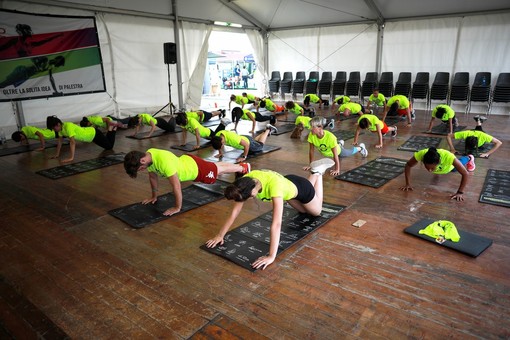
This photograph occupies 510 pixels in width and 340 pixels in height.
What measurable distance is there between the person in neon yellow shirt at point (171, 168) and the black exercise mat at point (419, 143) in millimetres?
3542

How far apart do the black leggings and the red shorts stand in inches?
127

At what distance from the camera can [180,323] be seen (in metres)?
2.09

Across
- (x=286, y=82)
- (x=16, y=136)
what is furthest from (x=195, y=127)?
(x=286, y=82)

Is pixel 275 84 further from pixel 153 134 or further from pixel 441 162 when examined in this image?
pixel 441 162

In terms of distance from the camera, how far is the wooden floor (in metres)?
2.05

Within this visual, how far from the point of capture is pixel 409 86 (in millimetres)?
10039

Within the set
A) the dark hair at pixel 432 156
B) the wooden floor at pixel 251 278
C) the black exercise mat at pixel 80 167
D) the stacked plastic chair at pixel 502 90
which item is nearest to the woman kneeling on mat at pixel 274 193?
the wooden floor at pixel 251 278

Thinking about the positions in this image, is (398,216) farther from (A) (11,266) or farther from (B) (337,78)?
(B) (337,78)

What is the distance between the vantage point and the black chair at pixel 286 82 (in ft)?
40.8

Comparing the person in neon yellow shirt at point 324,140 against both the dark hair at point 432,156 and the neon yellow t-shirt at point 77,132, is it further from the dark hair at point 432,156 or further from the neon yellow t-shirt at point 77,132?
the neon yellow t-shirt at point 77,132

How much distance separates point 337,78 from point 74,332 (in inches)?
427

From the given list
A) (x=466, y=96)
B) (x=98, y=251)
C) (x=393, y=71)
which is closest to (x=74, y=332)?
(x=98, y=251)

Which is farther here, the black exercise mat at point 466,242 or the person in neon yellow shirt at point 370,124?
the person in neon yellow shirt at point 370,124

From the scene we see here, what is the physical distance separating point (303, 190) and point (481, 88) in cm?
836
